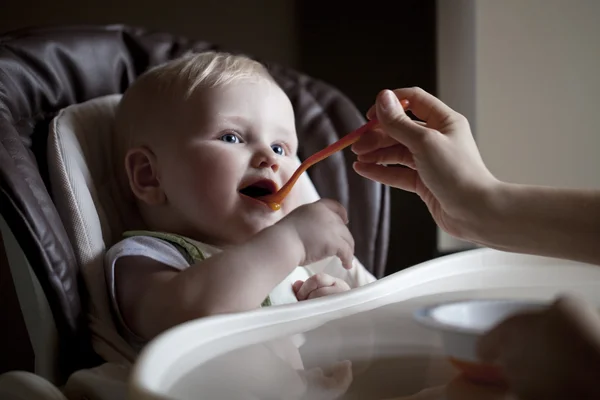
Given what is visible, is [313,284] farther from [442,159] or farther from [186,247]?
[442,159]

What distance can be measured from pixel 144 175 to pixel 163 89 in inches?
5.0

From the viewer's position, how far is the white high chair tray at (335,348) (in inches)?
18.2

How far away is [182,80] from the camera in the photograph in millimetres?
973

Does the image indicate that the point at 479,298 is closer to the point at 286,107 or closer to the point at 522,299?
the point at 522,299

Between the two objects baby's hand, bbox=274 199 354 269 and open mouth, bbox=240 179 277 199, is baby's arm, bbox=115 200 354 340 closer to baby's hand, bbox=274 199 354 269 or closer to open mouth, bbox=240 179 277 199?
baby's hand, bbox=274 199 354 269

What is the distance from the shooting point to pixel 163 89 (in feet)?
3.20

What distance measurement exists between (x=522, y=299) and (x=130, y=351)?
1.53 feet

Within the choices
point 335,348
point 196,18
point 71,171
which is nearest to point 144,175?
point 71,171

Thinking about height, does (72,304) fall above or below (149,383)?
below

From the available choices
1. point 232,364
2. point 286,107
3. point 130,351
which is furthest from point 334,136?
point 232,364

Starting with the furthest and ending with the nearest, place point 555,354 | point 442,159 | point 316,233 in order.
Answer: point 316,233, point 442,159, point 555,354

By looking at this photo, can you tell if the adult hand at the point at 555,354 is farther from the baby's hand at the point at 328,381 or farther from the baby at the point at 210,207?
the baby at the point at 210,207

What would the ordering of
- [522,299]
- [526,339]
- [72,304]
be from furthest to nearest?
[72,304]
[522,299]
[526,339]

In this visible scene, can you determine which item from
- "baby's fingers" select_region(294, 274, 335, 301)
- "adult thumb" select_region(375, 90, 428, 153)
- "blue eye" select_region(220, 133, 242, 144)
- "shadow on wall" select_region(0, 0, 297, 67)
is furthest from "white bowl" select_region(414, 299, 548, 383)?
"shadow on wall" select_region(0, 0, 297, 67)
